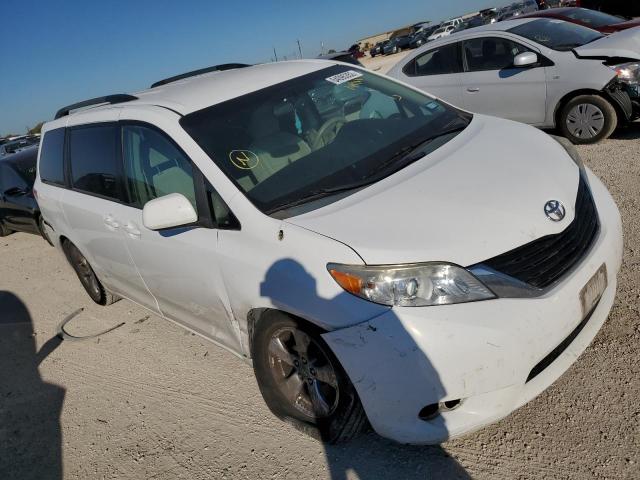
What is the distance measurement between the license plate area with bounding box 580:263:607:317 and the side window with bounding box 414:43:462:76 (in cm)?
548

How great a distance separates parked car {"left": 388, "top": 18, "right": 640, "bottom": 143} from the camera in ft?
19.3

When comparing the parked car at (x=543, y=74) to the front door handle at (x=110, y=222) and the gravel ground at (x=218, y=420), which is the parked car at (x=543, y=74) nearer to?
the gravel ground at (x=218, y=420)

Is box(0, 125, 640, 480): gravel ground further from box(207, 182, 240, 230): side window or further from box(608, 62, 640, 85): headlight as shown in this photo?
box(608, 62, 640, 85): headlight

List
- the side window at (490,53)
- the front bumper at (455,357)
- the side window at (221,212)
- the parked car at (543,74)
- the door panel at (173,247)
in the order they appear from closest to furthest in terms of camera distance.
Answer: the front bumper at (455,357) < the side window at (221,212) < the door panel at (173,247) < the parked car at (543,74) < the side window at (490,53)

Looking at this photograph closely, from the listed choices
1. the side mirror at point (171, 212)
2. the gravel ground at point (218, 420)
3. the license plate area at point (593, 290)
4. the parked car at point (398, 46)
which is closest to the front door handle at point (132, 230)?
the side mirror at point (171, 212)

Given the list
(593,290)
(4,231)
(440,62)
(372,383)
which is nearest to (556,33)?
(440,62)

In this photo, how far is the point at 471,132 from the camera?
3094 millimetres

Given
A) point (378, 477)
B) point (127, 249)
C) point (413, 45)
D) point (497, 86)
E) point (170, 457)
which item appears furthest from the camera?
point (413, 45)

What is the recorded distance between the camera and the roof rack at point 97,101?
3790mm

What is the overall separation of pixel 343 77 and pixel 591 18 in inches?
228

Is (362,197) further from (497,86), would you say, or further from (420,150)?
(497,86)

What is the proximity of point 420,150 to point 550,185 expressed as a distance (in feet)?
2.40

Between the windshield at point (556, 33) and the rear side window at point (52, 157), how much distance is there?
560 centimetres

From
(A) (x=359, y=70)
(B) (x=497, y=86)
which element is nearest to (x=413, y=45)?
(B) (x=497, y=86)
